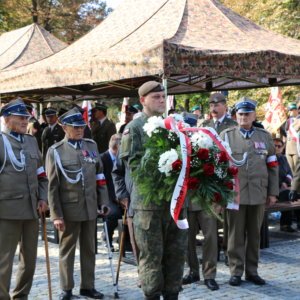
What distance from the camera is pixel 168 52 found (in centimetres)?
758

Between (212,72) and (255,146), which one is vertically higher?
(212,72)

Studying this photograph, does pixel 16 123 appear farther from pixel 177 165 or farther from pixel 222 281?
pixel 222 281

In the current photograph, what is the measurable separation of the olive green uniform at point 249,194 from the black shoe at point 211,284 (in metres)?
0.26

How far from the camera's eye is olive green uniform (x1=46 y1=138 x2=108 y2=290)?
598 centimetres

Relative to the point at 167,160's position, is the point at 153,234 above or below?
below

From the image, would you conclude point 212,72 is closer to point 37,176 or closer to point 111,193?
point 111,193

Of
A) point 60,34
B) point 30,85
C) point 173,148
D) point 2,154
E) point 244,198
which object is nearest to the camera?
point 173,148

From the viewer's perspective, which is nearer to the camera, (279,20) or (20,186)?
(20,186)

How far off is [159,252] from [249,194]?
2.00m

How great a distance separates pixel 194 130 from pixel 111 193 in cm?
403

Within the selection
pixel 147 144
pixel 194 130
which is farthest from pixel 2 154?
pixel 194 130

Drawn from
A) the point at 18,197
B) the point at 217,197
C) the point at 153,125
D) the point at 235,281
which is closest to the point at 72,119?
the point at 18,197

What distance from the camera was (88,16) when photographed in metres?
35.9

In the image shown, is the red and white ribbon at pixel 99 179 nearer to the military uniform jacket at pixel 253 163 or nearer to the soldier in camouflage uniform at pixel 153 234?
the soldier in camouflage uniform at pixel 153 234
